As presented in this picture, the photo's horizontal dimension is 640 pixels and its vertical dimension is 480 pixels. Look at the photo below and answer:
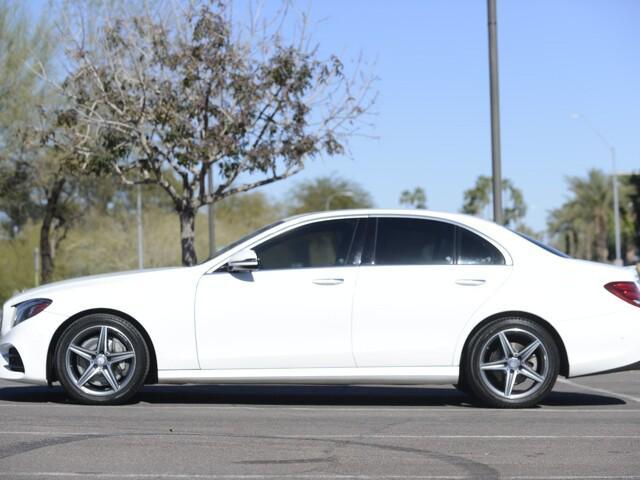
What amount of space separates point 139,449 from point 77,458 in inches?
17.5

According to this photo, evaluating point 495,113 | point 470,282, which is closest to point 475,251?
point 470,282

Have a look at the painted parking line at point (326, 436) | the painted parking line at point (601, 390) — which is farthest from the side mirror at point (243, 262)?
the painted parking line at point (601, 390)

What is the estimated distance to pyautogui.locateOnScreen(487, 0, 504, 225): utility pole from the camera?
1678 cm

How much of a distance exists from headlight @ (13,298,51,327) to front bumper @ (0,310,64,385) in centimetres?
5

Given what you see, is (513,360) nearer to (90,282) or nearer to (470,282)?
(470,282)

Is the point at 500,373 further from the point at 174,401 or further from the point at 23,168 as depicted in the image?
the point at 23,168

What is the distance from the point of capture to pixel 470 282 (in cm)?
941

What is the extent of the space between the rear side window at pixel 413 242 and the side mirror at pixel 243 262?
992 mm

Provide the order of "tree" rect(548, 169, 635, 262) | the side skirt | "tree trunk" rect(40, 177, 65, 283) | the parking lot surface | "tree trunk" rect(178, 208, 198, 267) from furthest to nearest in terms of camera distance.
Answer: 1. "tree" rect(548, 169, 635, 262)
2. "tree trunk" rect(40, 177, 65, 283)
3. "tree trunk" rect(178, 208, 198, 267)
4. the side skirt
5. the parking lot surface

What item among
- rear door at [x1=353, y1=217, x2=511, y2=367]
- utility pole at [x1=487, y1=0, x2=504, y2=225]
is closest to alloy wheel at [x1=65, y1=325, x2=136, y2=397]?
rear door at [x1=353, y1=217, x2=511, y2=367]

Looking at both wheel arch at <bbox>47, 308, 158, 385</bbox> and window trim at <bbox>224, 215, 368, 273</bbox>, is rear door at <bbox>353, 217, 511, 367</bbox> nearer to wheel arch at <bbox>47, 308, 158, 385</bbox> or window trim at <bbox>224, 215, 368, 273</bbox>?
window trim at <bbox>224, 215, 368, 273</bbox>

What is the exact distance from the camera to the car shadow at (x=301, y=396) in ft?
32.8

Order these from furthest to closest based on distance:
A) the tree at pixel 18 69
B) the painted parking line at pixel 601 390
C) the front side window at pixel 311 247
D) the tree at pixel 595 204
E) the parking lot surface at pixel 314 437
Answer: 1. the tree at pixel 595 204
2. the tree at pixel 18 69
3. the painted parking line at pixel 601 390
4. the front side window at pixel 311 247
5. the parking lot surface at pixel 314 437

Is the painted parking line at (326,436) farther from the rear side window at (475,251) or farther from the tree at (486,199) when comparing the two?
the tree at (486,199)
